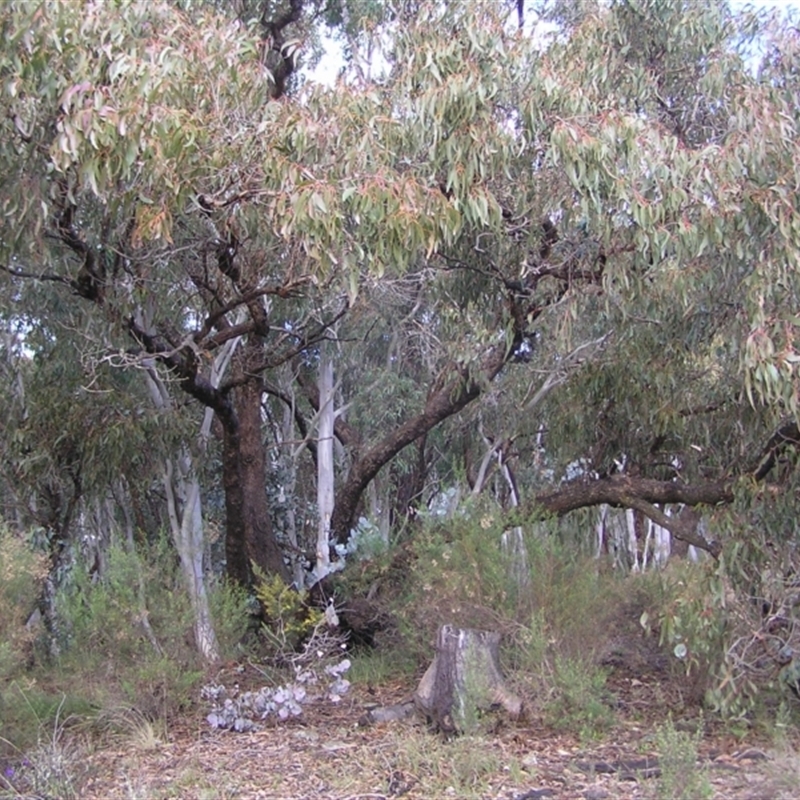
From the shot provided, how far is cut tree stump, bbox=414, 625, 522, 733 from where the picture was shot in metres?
5.54

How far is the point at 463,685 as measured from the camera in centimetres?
558

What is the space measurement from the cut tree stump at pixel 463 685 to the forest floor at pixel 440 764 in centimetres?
12

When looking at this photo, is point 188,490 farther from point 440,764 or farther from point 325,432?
point 440,764

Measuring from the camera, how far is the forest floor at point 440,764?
4.73 metres

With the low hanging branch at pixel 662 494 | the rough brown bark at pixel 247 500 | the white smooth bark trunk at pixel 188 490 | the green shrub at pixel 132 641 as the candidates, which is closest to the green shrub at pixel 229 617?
the white smooth bark trunk at pixel 188 490

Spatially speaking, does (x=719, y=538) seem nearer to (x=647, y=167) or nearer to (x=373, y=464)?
(x=647, y=167)

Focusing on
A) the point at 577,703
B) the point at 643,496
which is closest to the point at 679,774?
the point at 577,703

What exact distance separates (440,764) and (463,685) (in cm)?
57

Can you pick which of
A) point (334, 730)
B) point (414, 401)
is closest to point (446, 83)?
point (334, 730)

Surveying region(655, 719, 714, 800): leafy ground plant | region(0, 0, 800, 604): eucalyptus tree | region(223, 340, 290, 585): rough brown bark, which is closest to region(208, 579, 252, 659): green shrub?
region(223, 340, 290, 585): rough brown bark

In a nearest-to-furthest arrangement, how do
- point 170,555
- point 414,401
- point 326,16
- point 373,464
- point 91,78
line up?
point 91,78 < point 170,555 < point 373,464 < point 326,16 < point 414,401

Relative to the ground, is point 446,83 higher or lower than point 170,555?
higher

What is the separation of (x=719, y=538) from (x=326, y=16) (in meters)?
6.01

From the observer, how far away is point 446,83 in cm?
571
